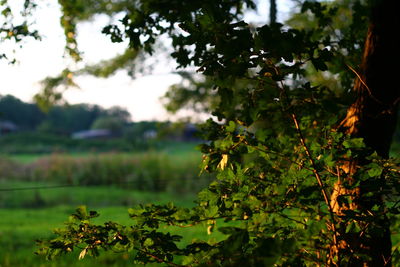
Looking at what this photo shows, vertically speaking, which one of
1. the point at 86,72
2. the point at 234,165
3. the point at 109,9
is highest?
the point at 109,9

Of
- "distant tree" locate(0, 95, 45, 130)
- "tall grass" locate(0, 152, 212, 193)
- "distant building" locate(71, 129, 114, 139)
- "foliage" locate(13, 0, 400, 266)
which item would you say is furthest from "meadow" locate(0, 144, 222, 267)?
"distant building" locate(71, 129, 114, 139)

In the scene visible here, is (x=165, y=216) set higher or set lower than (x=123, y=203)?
higher

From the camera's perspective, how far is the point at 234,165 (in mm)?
1890

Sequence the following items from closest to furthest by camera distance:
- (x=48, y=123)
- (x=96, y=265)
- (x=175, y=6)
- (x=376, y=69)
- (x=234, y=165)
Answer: (x=234, y=165) < (x=376, y=69) < (x=175, y=6) < (x=96, y=265) < (x=48, y=123)

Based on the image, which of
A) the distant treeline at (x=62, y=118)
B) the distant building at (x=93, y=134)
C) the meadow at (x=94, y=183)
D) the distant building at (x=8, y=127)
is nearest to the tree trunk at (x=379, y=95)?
the meadow at (x=94, y=183)

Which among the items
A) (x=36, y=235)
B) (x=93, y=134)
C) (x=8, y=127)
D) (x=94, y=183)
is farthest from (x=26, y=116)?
(x=36, y=235)

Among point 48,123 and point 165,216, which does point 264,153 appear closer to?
point 165,216

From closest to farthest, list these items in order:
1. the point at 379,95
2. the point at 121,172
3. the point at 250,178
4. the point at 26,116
Answer: the point at 250,178, the point at 379,95, the point at 121,172, the point at 26,116

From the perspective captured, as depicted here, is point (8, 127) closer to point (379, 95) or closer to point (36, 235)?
point (36, 235)

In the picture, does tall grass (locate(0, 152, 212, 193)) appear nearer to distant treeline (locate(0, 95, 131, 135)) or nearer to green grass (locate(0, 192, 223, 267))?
green grass (locate(0, 192, 223, 267))

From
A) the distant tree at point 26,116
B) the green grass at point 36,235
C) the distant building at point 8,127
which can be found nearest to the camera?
the green grass at point 36,235

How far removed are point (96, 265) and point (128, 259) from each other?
0.56 meters

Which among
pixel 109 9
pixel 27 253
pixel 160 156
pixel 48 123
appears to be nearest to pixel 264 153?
pixel 27 253

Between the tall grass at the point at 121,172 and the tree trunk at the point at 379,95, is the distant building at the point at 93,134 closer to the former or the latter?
the tall grass at the point at 121,172
